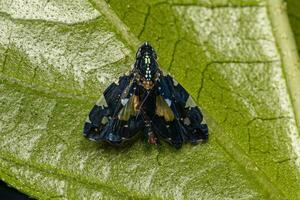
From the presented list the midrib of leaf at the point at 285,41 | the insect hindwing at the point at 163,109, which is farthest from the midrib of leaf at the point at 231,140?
the insect hindwing at the point at 163,109

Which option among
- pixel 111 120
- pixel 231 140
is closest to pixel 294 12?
pixel 231 140

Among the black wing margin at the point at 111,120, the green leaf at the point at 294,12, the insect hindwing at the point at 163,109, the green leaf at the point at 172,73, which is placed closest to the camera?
the green leaf at the point at 172,73

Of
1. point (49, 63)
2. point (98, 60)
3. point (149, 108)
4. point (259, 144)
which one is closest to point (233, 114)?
point (259, 144)

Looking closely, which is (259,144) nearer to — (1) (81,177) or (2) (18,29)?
(1) (81,177)

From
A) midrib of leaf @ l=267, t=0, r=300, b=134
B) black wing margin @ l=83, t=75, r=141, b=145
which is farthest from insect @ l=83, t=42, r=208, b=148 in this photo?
midrib of leaf @ l=267, t=0, r=300, b=134

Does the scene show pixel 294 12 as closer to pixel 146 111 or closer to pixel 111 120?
pixel 146 111

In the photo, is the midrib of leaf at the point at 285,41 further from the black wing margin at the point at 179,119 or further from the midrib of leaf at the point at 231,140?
the black wing margin at the point at 179,119
